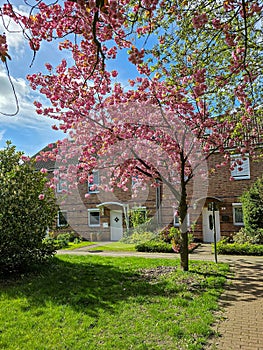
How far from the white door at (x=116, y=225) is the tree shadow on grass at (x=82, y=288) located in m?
11.4

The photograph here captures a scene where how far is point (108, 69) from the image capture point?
790 cm

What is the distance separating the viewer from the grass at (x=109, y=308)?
4.29 meters

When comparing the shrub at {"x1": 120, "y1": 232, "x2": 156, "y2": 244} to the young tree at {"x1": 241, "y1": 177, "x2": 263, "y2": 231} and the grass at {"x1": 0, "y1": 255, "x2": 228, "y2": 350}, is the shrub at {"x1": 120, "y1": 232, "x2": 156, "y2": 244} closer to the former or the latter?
the young tree at {"x1": 241, "y1": 177, "x2": 263, "y2": 231}

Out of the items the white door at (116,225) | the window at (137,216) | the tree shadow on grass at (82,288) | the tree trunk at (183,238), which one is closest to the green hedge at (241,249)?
the tree trunk at (183,238)

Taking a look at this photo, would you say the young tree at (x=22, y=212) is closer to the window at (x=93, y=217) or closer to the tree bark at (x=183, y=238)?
the tree bark at (x=183, y=238)

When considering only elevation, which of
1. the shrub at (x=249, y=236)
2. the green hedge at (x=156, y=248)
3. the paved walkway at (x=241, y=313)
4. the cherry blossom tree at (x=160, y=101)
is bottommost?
the green hedge at (x=156, y=248)

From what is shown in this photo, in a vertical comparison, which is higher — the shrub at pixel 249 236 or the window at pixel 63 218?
the window at pixel 63 218

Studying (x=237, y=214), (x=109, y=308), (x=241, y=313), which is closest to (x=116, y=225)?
(x=237, y=214)

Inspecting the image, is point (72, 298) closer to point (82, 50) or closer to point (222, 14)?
point (82, 50)

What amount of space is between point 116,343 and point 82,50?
5.45 m

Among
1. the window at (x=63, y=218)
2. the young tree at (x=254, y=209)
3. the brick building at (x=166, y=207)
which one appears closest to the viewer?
the young tree at (x=254, y=209)

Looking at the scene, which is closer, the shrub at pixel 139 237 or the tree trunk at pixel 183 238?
the tree trunk at pixel 183 238

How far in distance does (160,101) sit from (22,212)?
5.36 meters

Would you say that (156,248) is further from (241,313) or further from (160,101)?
(241,313)
